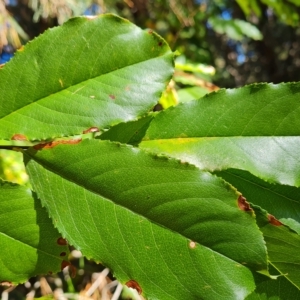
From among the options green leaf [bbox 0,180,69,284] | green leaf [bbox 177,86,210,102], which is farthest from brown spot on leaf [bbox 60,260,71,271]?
green leaf [bbox 177,86,210,102]

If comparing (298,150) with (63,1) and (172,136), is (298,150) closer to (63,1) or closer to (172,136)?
(172,136)

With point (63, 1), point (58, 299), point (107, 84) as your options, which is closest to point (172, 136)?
point (107, 84)

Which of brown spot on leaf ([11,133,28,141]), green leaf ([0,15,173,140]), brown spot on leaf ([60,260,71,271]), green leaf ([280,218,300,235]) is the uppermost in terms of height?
green leaf ([0,15,173,140])

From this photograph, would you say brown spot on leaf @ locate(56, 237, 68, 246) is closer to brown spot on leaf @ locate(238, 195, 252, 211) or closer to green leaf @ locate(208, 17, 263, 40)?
brown spot on leaf @ locate(238, 195, 252, 211)

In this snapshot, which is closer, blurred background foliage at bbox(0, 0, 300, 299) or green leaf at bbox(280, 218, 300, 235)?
green leaf at bbox(280, 218, 300, 235)

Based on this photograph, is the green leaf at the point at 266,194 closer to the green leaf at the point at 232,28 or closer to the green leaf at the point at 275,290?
the green leaf at the point at 275,290

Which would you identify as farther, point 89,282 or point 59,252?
point 89,282

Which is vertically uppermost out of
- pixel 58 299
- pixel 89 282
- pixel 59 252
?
pixel 59 252

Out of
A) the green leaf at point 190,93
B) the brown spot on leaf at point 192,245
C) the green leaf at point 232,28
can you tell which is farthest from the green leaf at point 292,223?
the green leaf at point 232,28
